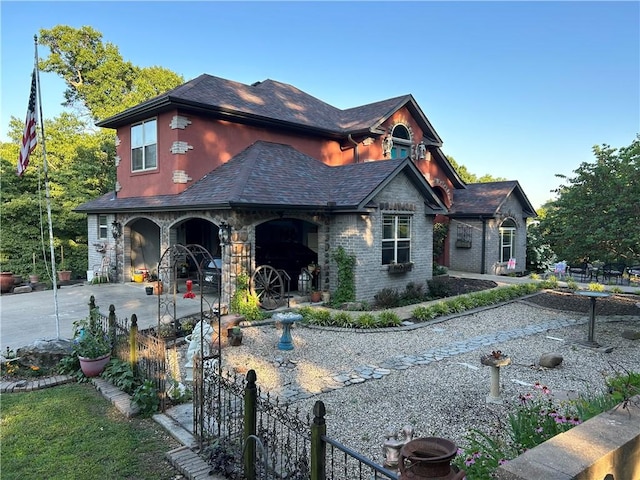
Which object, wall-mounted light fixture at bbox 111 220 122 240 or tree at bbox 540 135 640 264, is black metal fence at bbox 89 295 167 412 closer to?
wall-mounted light fixture at bbox 111 220 122 240

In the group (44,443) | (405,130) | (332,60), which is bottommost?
(44,443)

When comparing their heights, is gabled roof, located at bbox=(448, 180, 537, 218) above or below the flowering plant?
above

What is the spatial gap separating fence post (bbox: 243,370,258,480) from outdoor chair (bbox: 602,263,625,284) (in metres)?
19.4

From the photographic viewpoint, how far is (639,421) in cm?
280

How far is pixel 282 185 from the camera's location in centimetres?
1320

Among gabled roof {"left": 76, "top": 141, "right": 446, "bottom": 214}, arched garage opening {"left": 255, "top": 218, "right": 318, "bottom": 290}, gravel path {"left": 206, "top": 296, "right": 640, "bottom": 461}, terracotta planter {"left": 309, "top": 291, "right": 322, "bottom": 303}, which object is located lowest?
gravel path {"left": 206, "top": 296, "right": 640, "bottom": 461}

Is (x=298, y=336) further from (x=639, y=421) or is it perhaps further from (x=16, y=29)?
(x=16, y=29)

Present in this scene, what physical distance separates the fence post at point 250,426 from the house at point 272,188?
744 cm

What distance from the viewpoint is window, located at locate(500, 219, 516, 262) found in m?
21.0

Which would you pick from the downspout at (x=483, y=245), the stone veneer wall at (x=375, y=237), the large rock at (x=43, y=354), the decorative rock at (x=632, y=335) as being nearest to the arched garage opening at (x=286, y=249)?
the stone veneer wall at (x=375, y=237)

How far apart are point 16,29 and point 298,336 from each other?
555 inches

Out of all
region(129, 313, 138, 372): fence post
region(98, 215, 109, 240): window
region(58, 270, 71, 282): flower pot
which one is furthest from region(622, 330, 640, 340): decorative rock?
region(58, 270, 71, 282): flower pot

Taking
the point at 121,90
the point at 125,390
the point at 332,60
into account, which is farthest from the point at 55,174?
the point at 125,390

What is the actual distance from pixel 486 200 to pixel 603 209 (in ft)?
33.5
